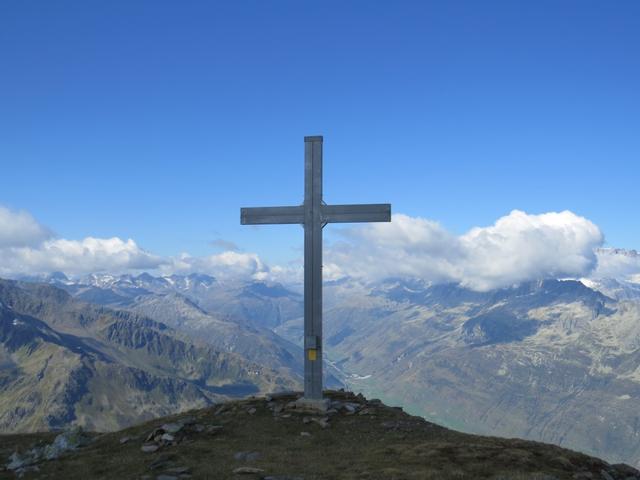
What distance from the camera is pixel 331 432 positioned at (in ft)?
93.6

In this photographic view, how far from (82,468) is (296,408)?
12.8m

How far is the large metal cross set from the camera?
3378 centimetres

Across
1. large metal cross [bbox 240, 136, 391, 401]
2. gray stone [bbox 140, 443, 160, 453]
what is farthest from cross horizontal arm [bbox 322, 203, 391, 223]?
gray stone [bbox 140, 443, 160, 453]

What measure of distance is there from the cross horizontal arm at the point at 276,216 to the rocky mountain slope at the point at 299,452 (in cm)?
1119

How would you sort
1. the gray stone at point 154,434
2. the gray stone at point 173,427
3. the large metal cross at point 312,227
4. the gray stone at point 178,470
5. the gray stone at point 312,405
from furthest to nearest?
the large metal cross at point 312,227 < the gray stone at point 312,405 < the gray stone at point 173,427 < the gray stone at point 154,434 < the gray stone at point 178,470

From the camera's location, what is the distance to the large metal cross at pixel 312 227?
33.8 metres

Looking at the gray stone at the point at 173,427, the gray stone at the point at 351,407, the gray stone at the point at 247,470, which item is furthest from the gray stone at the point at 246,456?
the gray stone at the point at 351,407

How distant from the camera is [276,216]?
34594 millimetres

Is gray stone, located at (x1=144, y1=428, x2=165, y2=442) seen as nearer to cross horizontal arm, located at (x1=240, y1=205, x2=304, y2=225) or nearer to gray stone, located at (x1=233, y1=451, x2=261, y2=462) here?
gray stone, located at (x1=233, y1=451, x2=261, y2=462)

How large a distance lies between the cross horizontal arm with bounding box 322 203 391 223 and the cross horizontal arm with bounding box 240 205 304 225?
1579mm

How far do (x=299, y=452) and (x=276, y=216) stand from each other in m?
14.9

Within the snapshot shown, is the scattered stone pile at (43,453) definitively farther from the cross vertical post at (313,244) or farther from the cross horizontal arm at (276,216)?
the cross horizontal arm at (276,216)

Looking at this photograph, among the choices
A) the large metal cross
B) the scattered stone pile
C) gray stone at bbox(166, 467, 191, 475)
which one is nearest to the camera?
gray stone at bbox(166, 467, 191, 475)

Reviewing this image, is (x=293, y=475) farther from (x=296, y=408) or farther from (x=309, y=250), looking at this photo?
(x=309, y=250)
